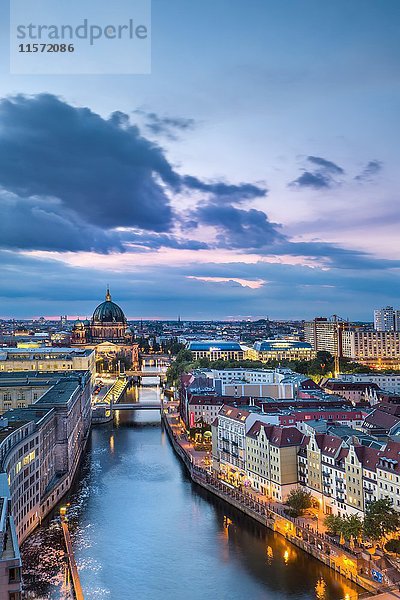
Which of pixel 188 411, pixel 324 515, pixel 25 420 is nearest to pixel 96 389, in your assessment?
pixel 188 411

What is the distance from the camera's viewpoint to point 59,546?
19.5 meters

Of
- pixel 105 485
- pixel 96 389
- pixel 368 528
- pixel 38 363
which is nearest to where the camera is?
pixel 368 528

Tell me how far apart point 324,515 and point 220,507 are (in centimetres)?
463

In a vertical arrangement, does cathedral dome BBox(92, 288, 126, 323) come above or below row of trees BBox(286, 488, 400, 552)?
above

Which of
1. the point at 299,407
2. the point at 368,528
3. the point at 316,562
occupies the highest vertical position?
the point at 299,407

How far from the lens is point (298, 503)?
68.7 feet

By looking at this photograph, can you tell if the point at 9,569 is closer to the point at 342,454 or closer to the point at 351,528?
the point at 351,528

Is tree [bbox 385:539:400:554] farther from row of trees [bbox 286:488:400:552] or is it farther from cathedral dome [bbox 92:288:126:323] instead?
cathedral dome [bbox 92:288:126:323]

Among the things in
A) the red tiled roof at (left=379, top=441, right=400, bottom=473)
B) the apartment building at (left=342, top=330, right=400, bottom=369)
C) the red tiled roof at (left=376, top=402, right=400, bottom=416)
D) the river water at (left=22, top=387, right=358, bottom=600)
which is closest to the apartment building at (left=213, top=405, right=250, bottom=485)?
the river water at (left=22, top=387, right=358, bottom=600)

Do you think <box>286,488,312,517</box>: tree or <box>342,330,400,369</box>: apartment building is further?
<box>342,330,400,369</box>: apartment building

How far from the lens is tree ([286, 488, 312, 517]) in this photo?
21.0 meters

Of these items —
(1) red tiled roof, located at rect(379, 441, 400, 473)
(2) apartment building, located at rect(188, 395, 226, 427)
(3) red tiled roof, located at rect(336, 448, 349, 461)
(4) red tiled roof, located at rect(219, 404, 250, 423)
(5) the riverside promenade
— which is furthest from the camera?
(2) apartment building, located at rect(188, 395, 226, 427)

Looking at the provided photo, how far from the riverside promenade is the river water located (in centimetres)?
29

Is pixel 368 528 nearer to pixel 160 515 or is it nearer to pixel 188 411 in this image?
pixel 160 515
